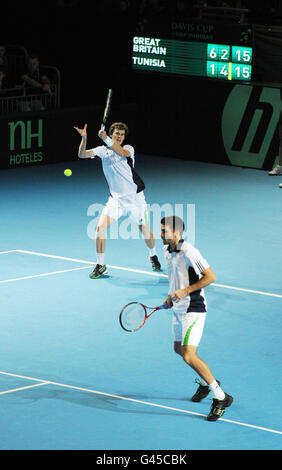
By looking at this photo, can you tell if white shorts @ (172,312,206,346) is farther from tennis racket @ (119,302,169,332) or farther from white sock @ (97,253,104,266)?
white sock @ (97,253,104,266)

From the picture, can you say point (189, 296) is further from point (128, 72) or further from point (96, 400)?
point (128, 72)

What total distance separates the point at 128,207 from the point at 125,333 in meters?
3.26

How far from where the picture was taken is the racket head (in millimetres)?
10594

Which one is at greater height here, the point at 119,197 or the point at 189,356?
the point at 189,356

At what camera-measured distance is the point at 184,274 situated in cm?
1063

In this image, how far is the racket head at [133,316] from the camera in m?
10.6

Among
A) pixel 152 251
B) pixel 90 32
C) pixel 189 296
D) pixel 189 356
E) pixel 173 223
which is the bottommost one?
pixel 152 251

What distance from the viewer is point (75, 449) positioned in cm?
972

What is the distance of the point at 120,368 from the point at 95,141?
45.0 ft

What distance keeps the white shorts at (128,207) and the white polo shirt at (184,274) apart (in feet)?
17.3

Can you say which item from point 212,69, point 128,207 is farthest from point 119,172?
point 212,69

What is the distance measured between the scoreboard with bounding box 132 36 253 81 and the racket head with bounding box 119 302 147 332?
44.6 ft

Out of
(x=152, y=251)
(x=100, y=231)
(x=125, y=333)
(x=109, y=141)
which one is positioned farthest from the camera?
(x=152, y=251)

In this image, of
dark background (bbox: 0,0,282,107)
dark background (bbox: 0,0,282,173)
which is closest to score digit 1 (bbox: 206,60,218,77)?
dark background (bbox: 0,0,282,173)
